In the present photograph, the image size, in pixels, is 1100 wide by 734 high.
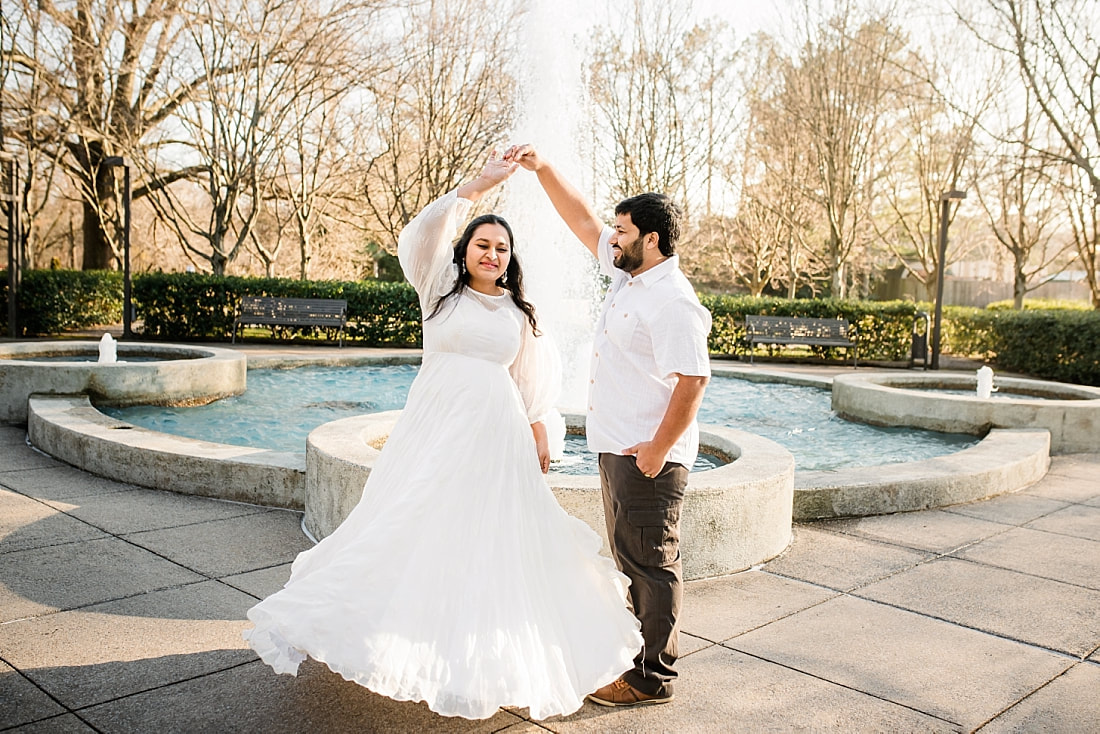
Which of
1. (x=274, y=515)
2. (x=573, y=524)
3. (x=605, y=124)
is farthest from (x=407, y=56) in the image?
(x=573, y=524)

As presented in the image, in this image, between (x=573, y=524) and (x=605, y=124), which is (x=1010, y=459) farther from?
(x=605, y=124)

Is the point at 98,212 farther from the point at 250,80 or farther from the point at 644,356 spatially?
the point at 644,356

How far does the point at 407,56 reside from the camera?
22969mm

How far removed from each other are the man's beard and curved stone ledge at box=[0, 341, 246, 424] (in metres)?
7.86

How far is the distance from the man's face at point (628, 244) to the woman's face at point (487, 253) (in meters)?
0.46

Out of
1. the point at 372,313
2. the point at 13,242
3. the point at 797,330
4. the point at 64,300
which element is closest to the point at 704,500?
the point at 797,330

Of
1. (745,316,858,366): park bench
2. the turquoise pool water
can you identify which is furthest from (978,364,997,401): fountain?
(745,316,858,366): park bench

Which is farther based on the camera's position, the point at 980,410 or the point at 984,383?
the point at 984,383

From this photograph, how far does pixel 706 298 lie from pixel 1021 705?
1714 cm

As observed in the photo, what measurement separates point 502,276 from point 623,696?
1.68m

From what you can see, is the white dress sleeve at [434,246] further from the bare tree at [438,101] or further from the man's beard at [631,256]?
the bare tree at [438,101]

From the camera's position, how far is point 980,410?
9109 mm

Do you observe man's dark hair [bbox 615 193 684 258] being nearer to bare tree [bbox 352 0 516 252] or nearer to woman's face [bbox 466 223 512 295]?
woman's face [bbox 466 223 512 295]

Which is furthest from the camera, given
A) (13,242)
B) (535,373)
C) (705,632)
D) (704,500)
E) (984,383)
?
(13,242)
